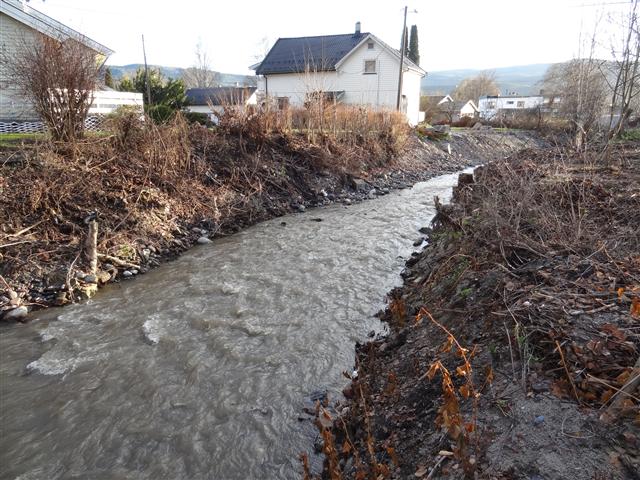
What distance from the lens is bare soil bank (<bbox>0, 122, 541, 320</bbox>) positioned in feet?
22.2

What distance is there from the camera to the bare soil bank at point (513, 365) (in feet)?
7.46

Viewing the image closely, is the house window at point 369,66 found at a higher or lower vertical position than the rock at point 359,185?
higher

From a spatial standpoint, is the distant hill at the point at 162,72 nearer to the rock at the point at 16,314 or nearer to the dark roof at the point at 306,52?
the dark roof at the point at 306,52

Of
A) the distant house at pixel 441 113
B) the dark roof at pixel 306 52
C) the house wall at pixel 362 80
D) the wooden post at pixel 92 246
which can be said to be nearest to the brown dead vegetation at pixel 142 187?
the wooden post at pixel 92 246

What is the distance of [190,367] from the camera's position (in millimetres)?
4629

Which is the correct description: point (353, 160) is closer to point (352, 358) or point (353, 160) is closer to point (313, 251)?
point (313, 251)

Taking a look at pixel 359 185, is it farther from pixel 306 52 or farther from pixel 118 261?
pixel 306 52

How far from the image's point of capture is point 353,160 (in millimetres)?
16141

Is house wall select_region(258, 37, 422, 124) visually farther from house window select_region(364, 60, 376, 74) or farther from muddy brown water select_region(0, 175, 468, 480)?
muddy brown water select_region(0, 175, 468, 480)

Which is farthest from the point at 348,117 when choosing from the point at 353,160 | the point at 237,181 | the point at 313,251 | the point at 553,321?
the point at 553,321

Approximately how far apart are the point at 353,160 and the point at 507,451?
14418 mm

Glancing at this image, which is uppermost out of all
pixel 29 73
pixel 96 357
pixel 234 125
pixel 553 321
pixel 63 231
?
pixel 29 73

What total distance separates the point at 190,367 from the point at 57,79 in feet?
24.3

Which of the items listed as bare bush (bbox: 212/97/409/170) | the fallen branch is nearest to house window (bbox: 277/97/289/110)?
bare bush (bbox: 212/97/409/170)
